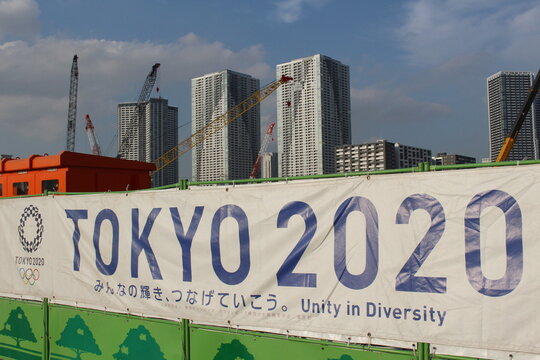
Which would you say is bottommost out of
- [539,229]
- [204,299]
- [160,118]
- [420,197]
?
[204,299]

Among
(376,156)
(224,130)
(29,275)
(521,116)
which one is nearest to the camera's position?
(29,275)

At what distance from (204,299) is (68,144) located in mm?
131481

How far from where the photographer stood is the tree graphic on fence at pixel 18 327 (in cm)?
838

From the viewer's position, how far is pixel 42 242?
27.1 ft

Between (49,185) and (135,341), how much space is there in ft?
23.3

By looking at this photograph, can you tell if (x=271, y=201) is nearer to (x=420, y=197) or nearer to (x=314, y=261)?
(x=314, y=261)

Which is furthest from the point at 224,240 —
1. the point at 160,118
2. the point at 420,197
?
the point at 160,118

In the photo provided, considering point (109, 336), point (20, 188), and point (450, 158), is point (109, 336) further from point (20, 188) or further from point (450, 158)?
point (450, 158)

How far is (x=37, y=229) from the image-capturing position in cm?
838

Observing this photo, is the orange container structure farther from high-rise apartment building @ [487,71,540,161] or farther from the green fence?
high-rise apartment building @ [487,71,540,161]

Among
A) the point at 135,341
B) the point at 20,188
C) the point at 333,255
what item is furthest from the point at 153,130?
the point at 333,255

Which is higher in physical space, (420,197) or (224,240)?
(420,197)

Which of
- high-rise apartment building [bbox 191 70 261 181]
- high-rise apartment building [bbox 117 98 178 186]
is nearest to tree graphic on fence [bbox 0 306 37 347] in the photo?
high-rise apartment building [bbox 117 98 178 186]

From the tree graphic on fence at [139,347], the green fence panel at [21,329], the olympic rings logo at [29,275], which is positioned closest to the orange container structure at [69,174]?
the olympic rings logo at [29,275]
